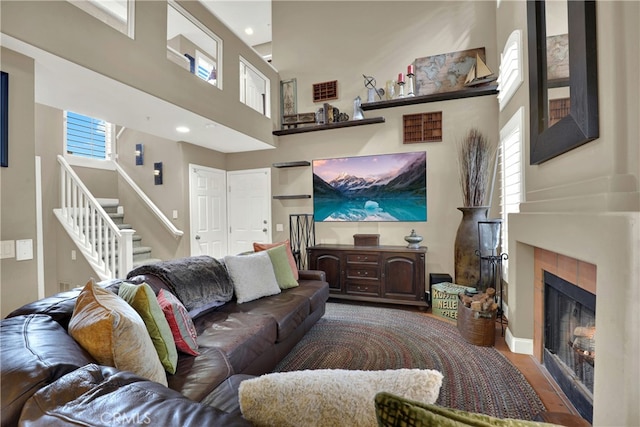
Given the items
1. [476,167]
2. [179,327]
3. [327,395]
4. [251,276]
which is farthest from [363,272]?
[327,395]

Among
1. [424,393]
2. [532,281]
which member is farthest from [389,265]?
[424,393]

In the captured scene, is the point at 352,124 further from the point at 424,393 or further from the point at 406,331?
the point at 424,393

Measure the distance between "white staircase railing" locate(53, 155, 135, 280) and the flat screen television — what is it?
8.63ft

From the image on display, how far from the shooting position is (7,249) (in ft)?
6.21

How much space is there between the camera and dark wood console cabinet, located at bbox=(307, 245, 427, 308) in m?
3.51

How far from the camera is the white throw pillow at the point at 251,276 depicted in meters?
2.53

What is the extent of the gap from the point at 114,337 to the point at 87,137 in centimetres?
522

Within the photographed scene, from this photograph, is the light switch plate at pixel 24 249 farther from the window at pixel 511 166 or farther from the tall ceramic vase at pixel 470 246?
the tall ceramic vase at pixel 470 246

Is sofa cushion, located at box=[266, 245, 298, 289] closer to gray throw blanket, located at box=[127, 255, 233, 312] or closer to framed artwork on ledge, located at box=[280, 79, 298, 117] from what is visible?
gray throw blanket, located at box=[127, 255, 233, 312]

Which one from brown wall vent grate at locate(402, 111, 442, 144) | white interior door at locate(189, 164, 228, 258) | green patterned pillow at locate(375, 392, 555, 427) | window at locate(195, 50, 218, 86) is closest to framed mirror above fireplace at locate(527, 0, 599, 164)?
green patterned pillow at locate(375, 392, 555, 427)

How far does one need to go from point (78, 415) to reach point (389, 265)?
132 inches

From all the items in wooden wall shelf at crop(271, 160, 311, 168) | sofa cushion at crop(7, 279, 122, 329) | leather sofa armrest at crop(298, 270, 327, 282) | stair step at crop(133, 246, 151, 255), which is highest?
wooden wall shelf at crop(271, 160, 311, 168)

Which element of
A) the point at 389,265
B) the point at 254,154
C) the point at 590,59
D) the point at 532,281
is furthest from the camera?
the point at 254,154

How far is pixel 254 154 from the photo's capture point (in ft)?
16.5
